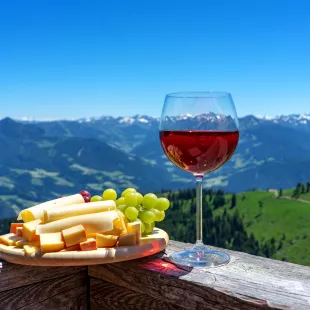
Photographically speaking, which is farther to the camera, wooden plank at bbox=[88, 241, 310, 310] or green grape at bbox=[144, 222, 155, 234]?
green grape at bbox=[144, 222, 155, 234]

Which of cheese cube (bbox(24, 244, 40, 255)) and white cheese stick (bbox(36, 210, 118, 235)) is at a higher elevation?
white cheese stick (bbox(36, 210, 118, 235))

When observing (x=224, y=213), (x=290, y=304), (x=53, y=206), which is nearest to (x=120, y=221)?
(x=53, y=206)

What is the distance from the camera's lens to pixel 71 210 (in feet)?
7.25

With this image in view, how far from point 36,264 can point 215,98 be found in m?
1.05

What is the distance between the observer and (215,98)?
2117 mm

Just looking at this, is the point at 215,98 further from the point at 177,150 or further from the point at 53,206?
the point at 53,206

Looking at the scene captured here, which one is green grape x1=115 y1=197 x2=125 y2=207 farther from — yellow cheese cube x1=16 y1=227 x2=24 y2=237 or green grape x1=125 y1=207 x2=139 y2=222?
yellow cheese cube x1=16 y1=227 x2=24 y2=237

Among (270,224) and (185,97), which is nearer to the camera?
(185,97)

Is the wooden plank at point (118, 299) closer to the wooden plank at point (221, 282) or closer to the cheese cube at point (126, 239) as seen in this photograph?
the wooden plank at point (221, 282)

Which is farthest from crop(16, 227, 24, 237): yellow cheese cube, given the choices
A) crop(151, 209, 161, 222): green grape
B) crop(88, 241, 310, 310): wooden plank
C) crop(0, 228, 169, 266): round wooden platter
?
crop(151, 209, 161, 222): green grape

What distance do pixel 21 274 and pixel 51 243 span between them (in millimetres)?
222

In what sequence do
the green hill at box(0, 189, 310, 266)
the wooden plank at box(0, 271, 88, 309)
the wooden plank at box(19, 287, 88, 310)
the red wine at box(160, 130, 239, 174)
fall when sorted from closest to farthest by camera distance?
the red wine at box(160, 130, 239, 174) → the wooden plank at box(0, 271, 88, 309) → the wooden plank at box(19, 287, 88, 310) → the green hill at box(0, 189, 310, 266)

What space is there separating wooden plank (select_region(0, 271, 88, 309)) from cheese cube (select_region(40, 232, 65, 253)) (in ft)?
0.81

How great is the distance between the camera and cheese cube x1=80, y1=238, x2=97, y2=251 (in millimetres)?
2094
